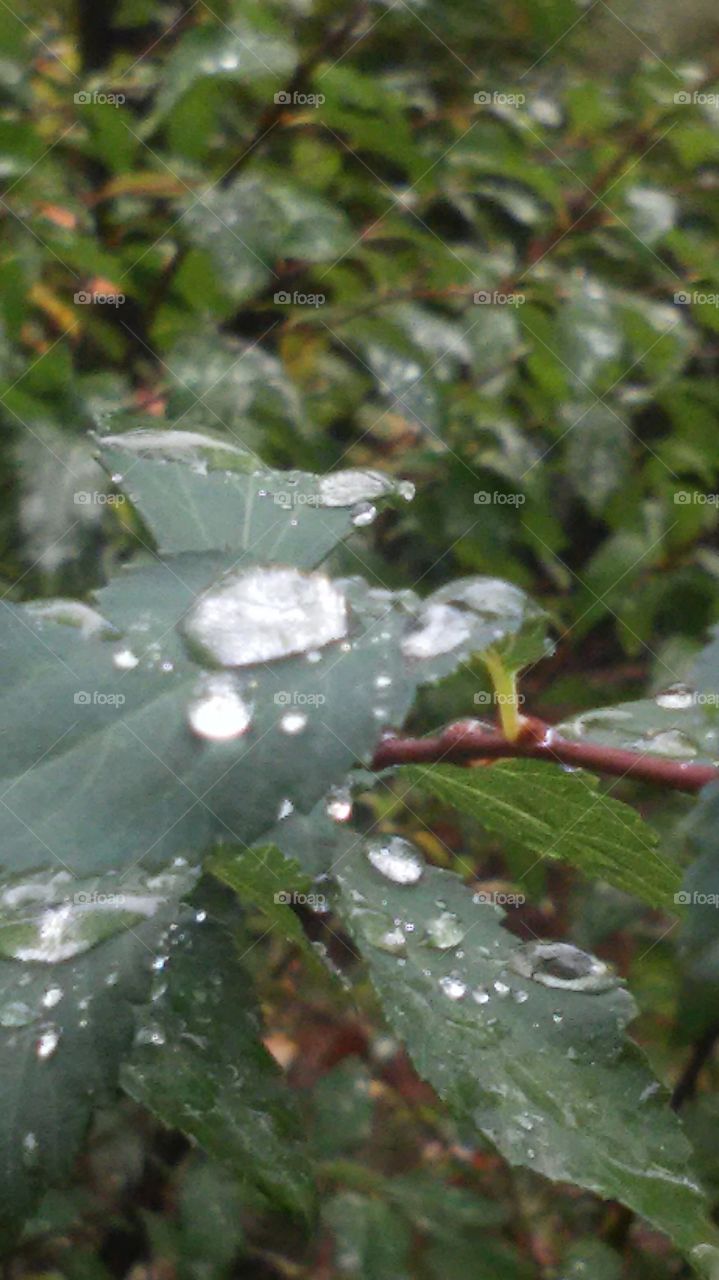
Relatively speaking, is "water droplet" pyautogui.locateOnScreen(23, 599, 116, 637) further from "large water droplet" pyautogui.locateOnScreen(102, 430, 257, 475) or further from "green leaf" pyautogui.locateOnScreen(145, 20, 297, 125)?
"green leaf" pyautogui.locateOnScreen(145, 20, 297, 125)

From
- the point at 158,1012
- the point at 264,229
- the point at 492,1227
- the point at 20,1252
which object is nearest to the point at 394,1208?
the point at 492,1227

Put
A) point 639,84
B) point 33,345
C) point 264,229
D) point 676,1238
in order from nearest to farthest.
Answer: point 676,1238 → point 264,229 → point 33,345 → point 639,84

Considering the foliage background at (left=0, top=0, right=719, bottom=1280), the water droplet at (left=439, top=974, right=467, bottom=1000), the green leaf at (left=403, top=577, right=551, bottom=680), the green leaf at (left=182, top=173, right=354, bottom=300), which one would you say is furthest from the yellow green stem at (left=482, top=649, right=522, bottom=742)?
the green leaf at (left=182, top=173, right=354, bottom=300)

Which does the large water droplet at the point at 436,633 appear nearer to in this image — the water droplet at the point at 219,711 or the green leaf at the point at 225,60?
the water droplet at the point at 219,711

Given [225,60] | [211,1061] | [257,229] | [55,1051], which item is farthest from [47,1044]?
[225,60]

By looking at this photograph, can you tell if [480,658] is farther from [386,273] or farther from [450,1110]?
[386,273]

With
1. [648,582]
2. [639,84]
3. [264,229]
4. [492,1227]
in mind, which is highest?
[639,84]
